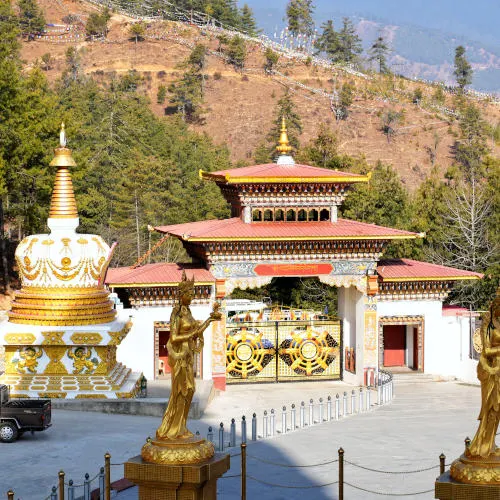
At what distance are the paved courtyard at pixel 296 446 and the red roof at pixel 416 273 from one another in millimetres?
3334

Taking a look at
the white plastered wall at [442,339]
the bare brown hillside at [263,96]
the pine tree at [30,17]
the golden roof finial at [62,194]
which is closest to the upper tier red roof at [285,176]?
the white plastered wall at [442,339]

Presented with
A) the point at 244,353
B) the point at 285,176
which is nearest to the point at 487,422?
the point at 285,176

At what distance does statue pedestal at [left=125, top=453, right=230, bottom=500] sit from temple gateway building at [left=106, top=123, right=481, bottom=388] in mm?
16870

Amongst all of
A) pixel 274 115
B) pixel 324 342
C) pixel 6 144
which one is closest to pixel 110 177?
pixel 6 144

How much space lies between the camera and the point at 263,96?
Result: 120 m

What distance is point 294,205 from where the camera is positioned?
3272 cm

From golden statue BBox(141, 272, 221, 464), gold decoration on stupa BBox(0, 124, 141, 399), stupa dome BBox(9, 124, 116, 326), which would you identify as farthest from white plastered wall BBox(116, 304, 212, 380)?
golden statue BBox(141, 272, 221, 464)

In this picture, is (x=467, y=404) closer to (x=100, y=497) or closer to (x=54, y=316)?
(x=54, y=316)

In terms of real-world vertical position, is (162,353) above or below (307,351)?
below

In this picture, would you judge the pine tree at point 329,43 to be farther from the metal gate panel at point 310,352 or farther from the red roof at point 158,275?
the red roof at point 158,275

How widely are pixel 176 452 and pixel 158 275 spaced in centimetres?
1783

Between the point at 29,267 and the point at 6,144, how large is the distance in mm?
21463

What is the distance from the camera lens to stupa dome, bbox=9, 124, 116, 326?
2702cm

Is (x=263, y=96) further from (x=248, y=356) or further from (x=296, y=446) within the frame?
(x=296, y=446)
